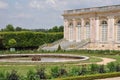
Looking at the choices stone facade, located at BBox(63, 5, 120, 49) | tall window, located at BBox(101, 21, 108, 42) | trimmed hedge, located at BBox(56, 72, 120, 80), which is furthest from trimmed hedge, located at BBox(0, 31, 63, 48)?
trimmed hedge, located at BBox(56, 72, 120, 80)

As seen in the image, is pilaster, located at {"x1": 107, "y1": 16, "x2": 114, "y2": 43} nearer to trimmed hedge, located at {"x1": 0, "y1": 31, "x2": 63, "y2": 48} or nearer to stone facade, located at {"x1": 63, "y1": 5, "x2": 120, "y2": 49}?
stone facade, located at {"x1": 63, "y1": 5, "x2": 120, "y2": 49}

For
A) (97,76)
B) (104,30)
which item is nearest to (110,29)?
(104,30)

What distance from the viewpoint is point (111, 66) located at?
1955 centimetres

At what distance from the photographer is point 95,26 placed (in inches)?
2069

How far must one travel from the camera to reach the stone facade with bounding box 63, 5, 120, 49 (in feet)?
162

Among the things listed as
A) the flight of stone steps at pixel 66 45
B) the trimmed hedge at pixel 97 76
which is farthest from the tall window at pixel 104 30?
the trimmed hedge at pixel 97 76

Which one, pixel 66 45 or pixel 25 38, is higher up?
pixel 25 38

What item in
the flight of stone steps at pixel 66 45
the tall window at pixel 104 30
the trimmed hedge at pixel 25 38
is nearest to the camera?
the tall window at pixel 104 30

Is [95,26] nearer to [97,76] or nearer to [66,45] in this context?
[66,45]

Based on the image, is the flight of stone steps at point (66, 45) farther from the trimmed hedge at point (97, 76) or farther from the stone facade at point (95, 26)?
the trimmed hedge at point (97, 76)

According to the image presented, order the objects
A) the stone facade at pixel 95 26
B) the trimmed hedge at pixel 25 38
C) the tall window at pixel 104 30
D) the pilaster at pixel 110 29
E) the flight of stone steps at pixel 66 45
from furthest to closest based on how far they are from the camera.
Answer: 1. the trimmed hedge at pixel 25 38
2. the flight of stone steps at pixel 66 45
3. the tall window at pixel 104 30
4. the pilaster at pixel 110 29
5. the stone facade at pixel 95 26

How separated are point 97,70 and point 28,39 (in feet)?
132

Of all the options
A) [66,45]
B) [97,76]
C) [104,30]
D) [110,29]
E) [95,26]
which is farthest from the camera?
[66,45]

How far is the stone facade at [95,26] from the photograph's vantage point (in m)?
49.5
